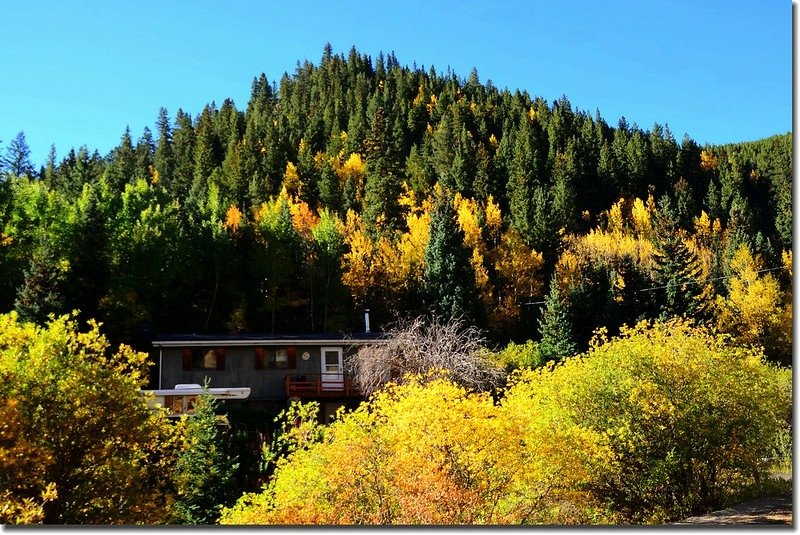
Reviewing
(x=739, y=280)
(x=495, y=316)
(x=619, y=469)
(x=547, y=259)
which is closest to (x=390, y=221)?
(x=547, y=259)

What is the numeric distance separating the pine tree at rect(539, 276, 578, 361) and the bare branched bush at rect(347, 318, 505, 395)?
30.8 feet

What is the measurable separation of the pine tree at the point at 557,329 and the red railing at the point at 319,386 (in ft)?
36.8

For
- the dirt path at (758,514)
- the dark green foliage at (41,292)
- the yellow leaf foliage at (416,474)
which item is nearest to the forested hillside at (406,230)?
the dark green foliage at (41,292)

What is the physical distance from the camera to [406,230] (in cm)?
5094

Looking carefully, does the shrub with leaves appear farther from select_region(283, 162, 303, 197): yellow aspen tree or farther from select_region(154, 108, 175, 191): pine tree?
select_region(154, 108, 175, 191): pine tree

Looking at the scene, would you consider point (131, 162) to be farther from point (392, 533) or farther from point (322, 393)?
point (392, 533)

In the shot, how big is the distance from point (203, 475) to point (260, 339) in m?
9.10

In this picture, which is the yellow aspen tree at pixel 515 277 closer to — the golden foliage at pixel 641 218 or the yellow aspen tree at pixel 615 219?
the yellow aspen tree at pixel 615 219

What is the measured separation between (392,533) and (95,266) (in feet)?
71.9

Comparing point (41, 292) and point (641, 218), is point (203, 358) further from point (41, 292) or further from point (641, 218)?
point (641, 218)

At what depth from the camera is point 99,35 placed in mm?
10148

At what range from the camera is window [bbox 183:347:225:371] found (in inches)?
896

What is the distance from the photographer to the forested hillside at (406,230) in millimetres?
26984

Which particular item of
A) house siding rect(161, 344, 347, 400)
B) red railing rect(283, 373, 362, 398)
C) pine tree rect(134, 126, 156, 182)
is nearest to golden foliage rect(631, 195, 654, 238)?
red railing rect(283, 373, 362, 398)
